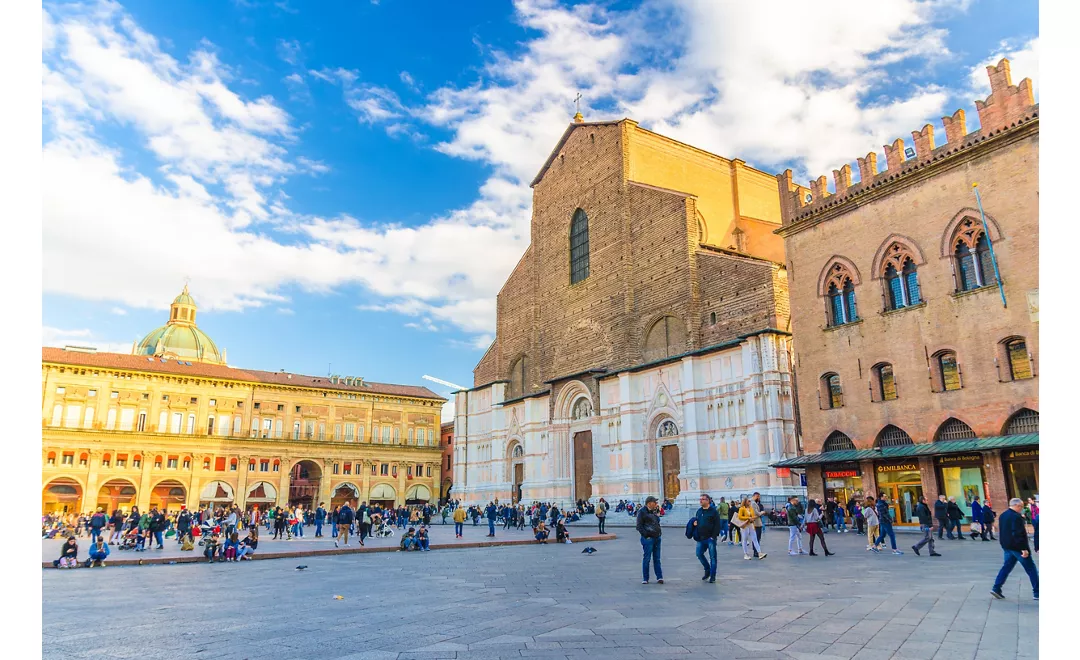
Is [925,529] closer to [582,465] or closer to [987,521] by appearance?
[987,521]

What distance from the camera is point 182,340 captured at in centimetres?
7088

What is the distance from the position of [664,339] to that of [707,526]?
25.4m

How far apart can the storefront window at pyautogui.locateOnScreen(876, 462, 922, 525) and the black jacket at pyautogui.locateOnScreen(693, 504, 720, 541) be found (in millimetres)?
14623

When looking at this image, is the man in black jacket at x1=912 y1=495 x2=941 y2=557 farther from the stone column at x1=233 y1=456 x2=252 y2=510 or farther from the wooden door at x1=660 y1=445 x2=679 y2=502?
the stone column at x1=233 y1=456 x2=252 y2=510

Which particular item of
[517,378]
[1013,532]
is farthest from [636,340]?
[1013,532]

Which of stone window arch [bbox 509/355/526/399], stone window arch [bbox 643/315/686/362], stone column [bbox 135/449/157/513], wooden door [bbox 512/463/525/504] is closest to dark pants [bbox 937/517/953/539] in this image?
stone window arch [bbox 643/315/686/362]

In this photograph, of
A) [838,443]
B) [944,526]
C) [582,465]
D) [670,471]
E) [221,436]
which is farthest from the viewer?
[221,436]

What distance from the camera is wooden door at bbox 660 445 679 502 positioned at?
3328cm

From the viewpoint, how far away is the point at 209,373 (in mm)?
55719

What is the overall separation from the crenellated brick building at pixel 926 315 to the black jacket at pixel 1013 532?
1245cm

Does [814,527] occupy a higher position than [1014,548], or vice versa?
[1014,548]

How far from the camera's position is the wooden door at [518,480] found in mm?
43250

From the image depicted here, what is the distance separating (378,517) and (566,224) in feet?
71.8
